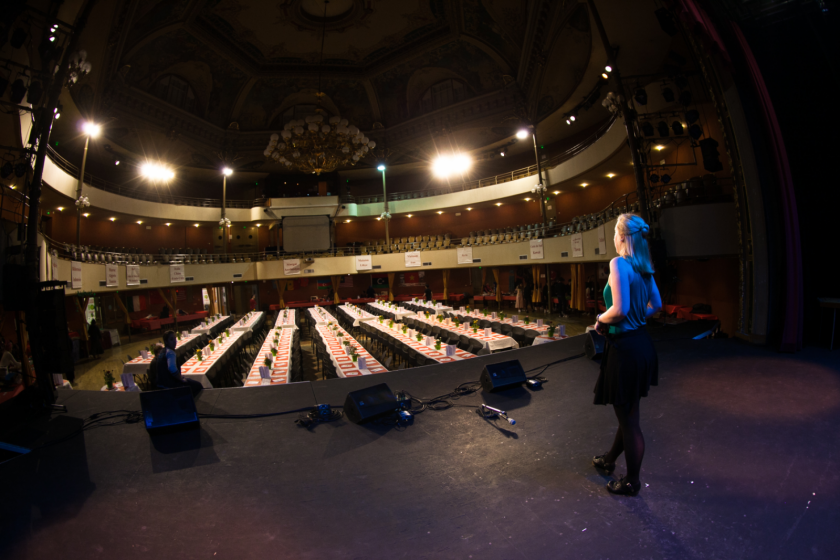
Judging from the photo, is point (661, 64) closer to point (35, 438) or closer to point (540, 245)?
point (540, 245)

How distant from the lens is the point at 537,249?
1694 centimetres

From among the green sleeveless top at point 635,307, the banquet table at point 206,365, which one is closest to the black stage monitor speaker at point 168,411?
the banquet table at point 206,365

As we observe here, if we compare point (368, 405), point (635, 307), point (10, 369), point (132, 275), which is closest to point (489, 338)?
point (368, 405)

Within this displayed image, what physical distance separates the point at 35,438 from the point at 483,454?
4060mm

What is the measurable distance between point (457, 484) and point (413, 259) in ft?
68.0

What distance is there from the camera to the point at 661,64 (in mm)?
10875

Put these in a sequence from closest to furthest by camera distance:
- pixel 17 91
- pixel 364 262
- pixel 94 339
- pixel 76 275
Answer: pixel 17 91
pixel 76 275
pixel 94 339
pixel 364 262

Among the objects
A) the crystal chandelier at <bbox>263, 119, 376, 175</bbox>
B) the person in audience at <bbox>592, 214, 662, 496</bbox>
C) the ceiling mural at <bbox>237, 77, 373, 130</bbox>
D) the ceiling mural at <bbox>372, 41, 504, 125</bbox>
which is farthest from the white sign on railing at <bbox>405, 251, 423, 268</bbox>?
the person in audience at <bbox>592, 214, 662, 496</bbox>

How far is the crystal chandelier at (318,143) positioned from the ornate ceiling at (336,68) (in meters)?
6.81

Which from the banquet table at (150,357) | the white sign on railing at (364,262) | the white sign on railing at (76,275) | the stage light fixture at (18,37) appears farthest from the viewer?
the white sign on railing at (364,262)

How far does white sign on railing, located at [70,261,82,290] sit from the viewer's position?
11.9 m

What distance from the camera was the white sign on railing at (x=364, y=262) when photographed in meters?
23.9

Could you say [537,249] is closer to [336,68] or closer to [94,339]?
[336,68]

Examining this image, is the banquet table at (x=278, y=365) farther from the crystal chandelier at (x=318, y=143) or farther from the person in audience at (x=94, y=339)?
the person in audience at (x=94, y=339)
